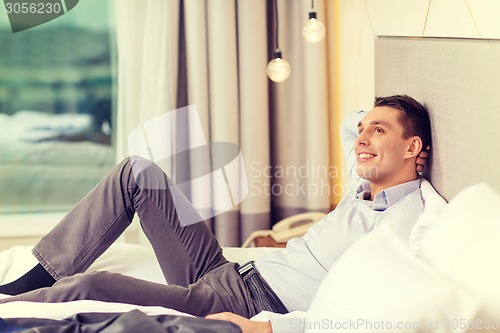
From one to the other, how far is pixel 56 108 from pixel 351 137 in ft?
5.65

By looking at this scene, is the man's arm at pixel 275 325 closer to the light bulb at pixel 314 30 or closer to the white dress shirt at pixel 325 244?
the white dress shirt at pixel 325 244

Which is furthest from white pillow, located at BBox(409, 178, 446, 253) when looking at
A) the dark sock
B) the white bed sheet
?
the dark sock

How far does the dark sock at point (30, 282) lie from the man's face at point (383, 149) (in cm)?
98

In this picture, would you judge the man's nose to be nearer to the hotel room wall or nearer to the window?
the hotel room wall

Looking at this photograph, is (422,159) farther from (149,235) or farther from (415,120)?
(149,235)

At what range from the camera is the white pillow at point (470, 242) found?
1.15 meters

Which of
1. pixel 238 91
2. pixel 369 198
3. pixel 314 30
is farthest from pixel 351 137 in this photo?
pixel 238 91

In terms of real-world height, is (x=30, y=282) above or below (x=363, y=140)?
below

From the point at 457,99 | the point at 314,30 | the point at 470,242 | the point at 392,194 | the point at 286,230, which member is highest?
the point at 314,30

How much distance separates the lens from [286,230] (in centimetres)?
318

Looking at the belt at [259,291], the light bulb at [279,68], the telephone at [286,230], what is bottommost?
the telephone at [286,230]

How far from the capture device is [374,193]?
222cm

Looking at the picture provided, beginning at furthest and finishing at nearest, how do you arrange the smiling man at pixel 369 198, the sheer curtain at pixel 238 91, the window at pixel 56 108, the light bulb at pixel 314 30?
the window at pixel 56 108 → the sheer curtain at pixel 238 91 → the light bulb at pixel 314 30 → the smiling man at pixel 369 198

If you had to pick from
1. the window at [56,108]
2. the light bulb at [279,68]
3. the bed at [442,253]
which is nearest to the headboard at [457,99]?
the bed at [442,253]
